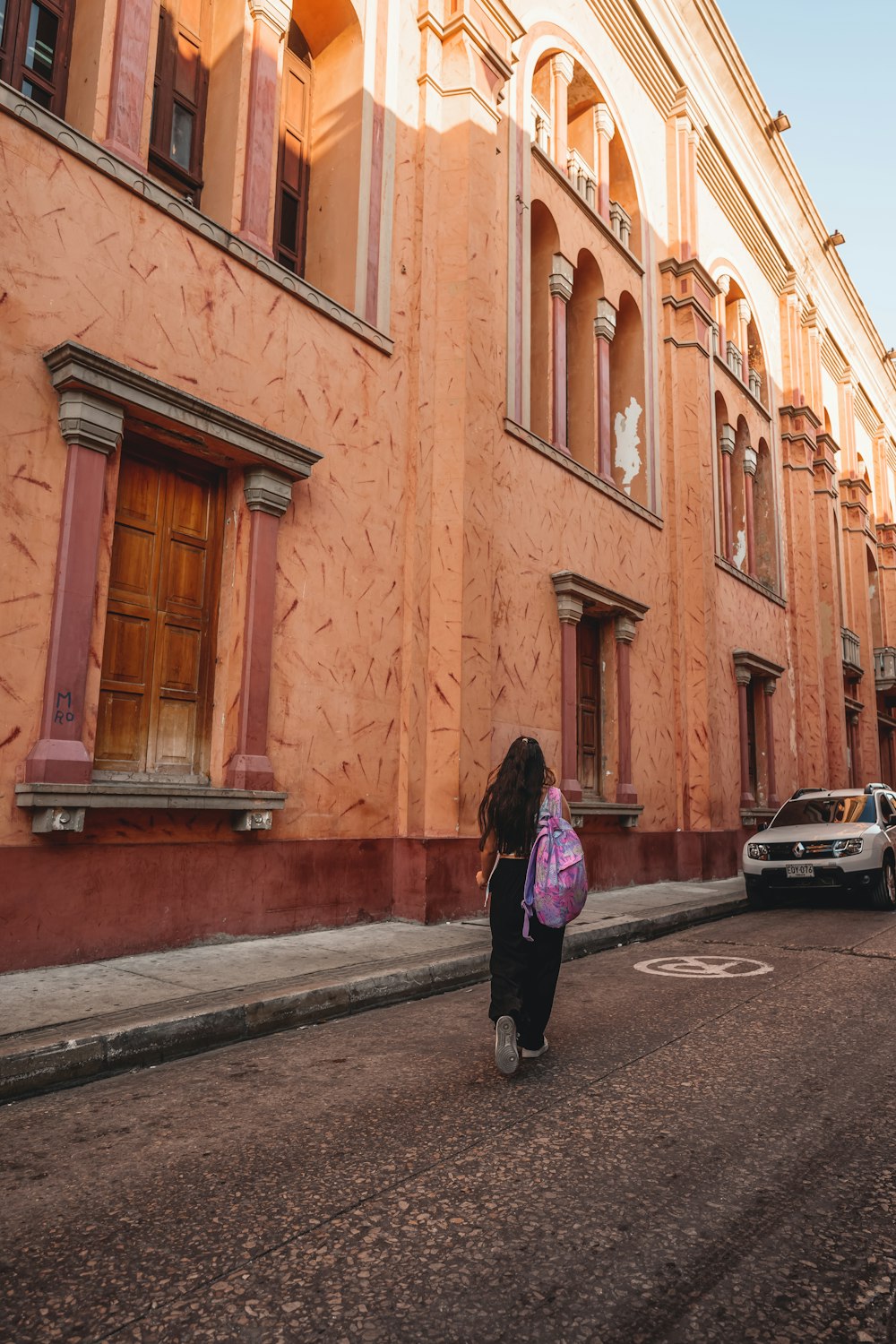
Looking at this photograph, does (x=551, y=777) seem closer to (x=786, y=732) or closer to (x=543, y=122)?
(x=543, y=122)

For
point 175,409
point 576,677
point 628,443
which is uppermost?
point 628,443

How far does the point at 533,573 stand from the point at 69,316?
6.32m

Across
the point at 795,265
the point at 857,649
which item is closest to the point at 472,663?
the point at 795,265

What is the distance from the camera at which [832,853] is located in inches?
433

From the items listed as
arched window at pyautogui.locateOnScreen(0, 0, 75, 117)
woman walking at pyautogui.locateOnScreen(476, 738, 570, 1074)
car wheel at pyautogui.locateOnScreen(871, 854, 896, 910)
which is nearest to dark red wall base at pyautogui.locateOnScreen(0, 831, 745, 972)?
woman walking at pyautogui.locateOnScreen(476, 738, 570, 1074)

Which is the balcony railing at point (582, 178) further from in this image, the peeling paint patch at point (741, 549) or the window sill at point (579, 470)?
the peeling paint patch at point (741, 549)

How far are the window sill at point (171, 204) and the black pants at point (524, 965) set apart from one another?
6334 mm

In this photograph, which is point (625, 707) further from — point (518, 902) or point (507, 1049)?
point (507, 1049)

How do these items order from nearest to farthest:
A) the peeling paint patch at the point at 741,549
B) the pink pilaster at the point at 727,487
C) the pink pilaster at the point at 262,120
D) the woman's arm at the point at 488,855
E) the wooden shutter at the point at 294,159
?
the woman's arm at the point at 488,855 < the pink pilaster at the point at 262,120 < the wooden shutter at the point at 294,159 < the pink pilaster at the point at 727,487 < the peeling paint patch at the point at 741,549

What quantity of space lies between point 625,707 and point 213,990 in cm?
901

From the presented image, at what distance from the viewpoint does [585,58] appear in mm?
14242

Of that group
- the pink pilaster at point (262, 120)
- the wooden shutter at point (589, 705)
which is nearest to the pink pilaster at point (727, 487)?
the wooden shutter at point (589, 705)

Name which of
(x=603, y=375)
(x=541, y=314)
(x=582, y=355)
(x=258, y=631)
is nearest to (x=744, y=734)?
(x=603, y=375)

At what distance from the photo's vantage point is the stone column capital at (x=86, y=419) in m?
6.64
